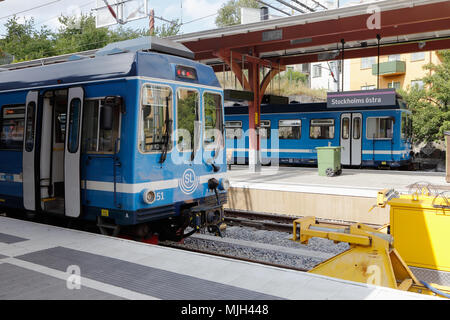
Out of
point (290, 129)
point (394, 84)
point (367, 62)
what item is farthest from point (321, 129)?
point (367, 62)

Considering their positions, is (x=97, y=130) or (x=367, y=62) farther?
(x=367, y=62)

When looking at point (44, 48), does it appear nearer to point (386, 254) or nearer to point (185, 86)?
point (185, 86)

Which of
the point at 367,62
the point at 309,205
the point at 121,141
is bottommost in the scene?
the point at 309,205

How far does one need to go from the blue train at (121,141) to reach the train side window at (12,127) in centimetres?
2

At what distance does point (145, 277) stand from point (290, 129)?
17391mm

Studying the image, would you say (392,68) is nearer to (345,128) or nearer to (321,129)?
(321,129)

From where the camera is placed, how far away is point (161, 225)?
7.76 meters

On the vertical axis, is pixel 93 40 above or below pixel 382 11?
above

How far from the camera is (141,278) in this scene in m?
4.85

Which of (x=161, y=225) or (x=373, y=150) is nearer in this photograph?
(x=161, y=225)

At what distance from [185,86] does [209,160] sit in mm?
1459

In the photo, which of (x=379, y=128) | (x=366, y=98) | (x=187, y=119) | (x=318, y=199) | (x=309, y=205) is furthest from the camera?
(x=379, y=128)

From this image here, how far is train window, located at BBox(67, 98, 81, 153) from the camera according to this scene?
24.0ft
